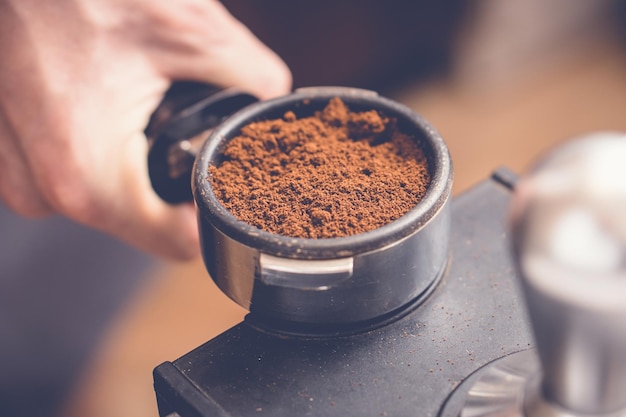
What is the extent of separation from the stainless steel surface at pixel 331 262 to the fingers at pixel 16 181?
1.13 feet

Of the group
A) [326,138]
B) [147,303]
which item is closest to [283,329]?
[326,138]

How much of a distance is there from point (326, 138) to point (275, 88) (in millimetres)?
275

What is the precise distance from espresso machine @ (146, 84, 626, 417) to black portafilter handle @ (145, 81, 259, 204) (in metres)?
0.12

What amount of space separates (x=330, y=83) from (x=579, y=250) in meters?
1.73

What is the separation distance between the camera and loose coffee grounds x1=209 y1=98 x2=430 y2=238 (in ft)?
2.01

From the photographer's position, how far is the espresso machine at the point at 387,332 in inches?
20.1

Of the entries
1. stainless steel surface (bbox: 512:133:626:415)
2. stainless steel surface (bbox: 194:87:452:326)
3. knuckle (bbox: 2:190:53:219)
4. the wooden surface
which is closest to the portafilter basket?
stainless steel surface (bbox: 194:87:452:326)

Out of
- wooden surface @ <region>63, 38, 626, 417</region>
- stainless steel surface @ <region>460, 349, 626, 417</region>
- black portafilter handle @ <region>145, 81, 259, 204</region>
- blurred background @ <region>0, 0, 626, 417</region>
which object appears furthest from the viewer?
wooden surface @ <region>63, 38, 626, 417</region>

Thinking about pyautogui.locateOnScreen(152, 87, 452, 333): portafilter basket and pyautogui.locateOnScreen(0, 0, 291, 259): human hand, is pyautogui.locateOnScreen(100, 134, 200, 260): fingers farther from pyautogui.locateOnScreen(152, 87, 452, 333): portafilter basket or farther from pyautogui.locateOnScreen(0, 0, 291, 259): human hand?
pyautogui.locateOnScreen(152, 87, 452, 333): portafilter basket

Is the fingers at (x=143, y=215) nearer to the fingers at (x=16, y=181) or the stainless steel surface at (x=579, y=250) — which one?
the fingers at (x=16, y=181)

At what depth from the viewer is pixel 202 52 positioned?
892 mm

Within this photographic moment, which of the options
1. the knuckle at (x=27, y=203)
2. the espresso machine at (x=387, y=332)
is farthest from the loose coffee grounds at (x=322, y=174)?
the knuckle at (x=27, y=203)

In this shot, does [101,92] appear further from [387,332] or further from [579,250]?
[579,250]

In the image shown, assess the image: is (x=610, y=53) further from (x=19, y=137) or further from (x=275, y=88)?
(x=19, y=137)
